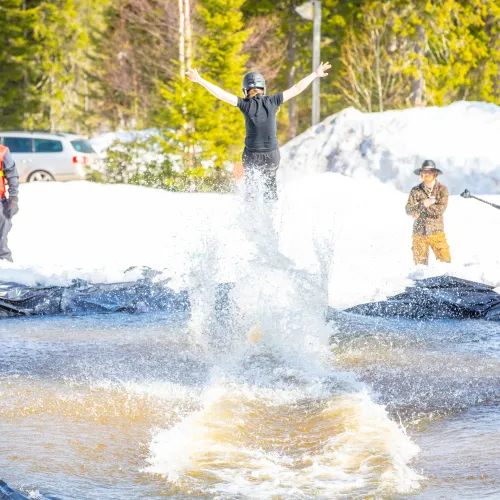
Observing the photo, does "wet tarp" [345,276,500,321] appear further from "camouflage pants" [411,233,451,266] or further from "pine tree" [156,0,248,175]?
"pine tree" [156,0,248,175]

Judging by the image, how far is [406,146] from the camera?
18797mm

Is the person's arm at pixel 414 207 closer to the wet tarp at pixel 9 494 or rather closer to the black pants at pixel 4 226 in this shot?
the black pants at pixel 4 226

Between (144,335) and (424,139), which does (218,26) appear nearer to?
(424,139)

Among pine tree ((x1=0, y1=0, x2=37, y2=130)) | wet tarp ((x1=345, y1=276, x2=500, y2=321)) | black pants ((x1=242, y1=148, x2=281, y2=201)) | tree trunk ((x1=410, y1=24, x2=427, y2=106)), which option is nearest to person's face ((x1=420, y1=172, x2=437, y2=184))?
wet tarp ((x1=345, y1=276, x2=500, y2=321))

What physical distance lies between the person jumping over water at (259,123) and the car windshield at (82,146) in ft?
49.9

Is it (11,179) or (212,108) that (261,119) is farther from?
(212,108)

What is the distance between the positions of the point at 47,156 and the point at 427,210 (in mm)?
15080

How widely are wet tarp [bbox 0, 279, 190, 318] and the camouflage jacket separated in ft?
9.92

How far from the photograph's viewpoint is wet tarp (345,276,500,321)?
30.8 ft

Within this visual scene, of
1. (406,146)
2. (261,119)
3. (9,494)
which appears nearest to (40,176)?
(406,146)

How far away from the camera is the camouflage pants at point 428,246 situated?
1115 cm

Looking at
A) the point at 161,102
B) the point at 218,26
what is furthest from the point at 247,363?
the point at 161,102

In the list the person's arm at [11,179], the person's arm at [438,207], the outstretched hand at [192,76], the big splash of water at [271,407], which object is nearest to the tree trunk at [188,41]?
the person's arm at [11,179]

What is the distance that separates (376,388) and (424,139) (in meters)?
12.7
